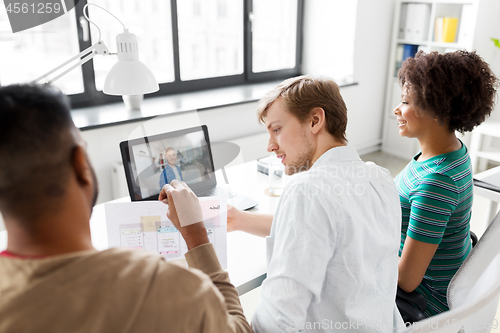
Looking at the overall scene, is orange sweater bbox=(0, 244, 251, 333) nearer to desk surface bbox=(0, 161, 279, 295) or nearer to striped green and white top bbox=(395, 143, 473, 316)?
desk surface bbox=(0, 161, 279, 295)

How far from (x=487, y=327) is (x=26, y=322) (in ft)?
3.61

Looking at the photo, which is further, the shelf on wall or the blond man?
the shelf on wall

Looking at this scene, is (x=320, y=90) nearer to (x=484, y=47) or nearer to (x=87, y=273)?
(x=87, y=273)

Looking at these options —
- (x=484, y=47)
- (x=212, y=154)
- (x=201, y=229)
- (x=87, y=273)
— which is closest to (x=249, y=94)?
(x=212, y=154)

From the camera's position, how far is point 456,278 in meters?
1.12

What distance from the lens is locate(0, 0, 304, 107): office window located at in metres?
2.50

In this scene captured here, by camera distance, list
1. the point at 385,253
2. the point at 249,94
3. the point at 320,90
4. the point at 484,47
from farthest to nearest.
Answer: the point at 484,47 → the point at 249,94 → the point at 320,90 → the point at 385,253

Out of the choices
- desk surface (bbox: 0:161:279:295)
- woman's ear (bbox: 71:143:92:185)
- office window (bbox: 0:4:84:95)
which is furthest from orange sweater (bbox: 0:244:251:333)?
office window (bbox: 0:4:84:95)

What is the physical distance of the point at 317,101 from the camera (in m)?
1.06

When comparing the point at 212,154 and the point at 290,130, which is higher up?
the point at 290,130

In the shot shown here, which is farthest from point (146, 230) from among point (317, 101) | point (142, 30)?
point (142, 30)

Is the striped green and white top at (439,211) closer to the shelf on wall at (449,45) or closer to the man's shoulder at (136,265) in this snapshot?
the man's shoulder at (136,265)

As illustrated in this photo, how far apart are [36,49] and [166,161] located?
5.33 ft

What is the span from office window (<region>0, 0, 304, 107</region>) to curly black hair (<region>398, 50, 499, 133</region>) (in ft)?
6.79
